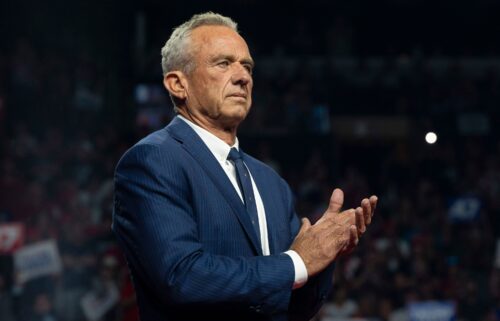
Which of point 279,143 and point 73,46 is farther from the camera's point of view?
point 73,46

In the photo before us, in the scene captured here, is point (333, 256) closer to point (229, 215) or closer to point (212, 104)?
point (229, 215)

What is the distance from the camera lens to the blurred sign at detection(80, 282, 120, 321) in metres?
9.49

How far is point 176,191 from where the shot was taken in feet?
7.96

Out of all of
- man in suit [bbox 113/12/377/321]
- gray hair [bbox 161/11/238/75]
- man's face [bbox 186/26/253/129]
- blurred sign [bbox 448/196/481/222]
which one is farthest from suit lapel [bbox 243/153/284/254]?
blurred sign [bbox 448/196/481/222]

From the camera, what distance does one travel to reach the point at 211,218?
95.8 inches

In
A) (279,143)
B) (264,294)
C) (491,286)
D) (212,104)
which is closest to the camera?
(264,294)

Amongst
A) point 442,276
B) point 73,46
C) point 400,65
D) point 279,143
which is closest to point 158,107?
point 73,46

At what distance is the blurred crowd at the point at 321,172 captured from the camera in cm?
988

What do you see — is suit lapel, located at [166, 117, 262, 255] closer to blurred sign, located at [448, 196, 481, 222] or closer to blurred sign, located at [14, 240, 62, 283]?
blurred sign, located at [14, 240, 62, 283]

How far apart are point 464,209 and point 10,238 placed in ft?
17.5

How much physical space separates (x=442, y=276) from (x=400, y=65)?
6004mm

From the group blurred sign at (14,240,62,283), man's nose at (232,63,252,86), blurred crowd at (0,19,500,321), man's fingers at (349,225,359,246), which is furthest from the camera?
blurred crowd at (0,19,500,321)

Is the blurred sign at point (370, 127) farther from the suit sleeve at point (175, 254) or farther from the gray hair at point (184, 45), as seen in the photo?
the suit sleeve at point (175, 254)

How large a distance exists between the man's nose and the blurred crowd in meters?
6.40
